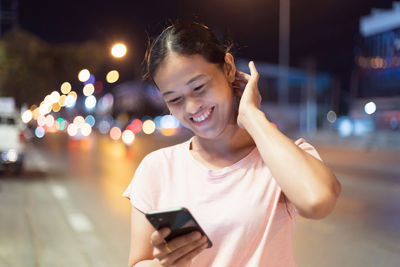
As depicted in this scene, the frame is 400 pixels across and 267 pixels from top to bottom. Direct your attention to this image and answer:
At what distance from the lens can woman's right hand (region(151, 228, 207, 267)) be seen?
1530 mm

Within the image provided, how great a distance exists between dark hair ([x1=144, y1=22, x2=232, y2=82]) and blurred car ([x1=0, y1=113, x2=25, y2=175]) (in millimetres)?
13451

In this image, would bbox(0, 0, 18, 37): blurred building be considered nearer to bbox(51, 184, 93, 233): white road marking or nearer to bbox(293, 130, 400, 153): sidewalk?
bbox(51, 184, 93, 233): white road marking

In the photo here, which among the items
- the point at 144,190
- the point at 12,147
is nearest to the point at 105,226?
the point at 144,190

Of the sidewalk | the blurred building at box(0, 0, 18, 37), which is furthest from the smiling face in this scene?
the blurred building at box(0, 0, 18, 37)

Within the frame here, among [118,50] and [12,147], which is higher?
[118,50]

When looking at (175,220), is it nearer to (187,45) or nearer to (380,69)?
(187,45)

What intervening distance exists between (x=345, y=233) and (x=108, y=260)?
133 inches

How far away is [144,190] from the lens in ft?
5.83

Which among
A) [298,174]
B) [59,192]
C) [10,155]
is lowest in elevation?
→ [59,192]

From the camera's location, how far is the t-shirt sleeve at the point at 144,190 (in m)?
1.75

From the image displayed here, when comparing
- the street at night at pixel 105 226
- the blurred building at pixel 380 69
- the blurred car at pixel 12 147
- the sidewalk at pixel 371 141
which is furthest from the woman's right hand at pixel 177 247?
the blurred building at pixel 380 69

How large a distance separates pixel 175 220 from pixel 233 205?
27 cm

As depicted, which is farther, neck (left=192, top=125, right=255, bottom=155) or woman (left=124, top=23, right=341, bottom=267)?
neck (left=192, top=125, right=255, bottom=155)

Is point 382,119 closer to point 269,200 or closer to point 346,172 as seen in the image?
point 346,172
